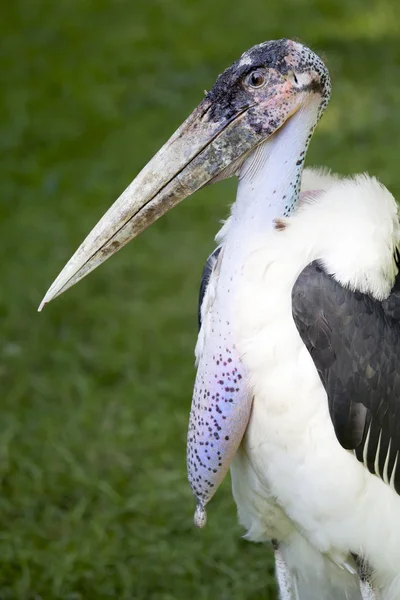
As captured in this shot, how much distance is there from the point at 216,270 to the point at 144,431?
77.5 inches

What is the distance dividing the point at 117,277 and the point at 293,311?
3631mm

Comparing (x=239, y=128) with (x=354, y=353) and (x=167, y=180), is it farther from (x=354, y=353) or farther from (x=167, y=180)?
(x=354, y=353)

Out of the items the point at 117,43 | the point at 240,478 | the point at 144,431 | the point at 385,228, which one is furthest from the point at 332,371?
the point at 117,43

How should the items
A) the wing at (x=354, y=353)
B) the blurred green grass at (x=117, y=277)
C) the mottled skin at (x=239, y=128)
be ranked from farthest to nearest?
the blurred green grass at (x=117, y=277)
the mottled skin at (x=239, y=128)
the wing at (x=354, y=353)

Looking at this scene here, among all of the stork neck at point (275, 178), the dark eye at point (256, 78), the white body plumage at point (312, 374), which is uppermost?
the dark eye at point (256, 78)

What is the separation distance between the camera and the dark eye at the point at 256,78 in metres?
2.77

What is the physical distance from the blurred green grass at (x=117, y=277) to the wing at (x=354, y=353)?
2.61ft

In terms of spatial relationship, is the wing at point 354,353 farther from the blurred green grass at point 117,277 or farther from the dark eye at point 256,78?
the blurred green grass at point 117,277

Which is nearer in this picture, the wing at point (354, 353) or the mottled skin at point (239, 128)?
the wing at point (354, 353)

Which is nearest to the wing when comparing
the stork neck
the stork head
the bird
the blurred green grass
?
the bird

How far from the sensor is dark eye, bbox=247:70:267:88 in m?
2.77

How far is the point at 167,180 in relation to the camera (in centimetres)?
284

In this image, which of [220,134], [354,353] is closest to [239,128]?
[220,134]

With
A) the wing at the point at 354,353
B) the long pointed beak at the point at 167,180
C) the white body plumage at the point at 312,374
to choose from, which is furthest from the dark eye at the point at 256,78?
the wing at the point at 354,353
